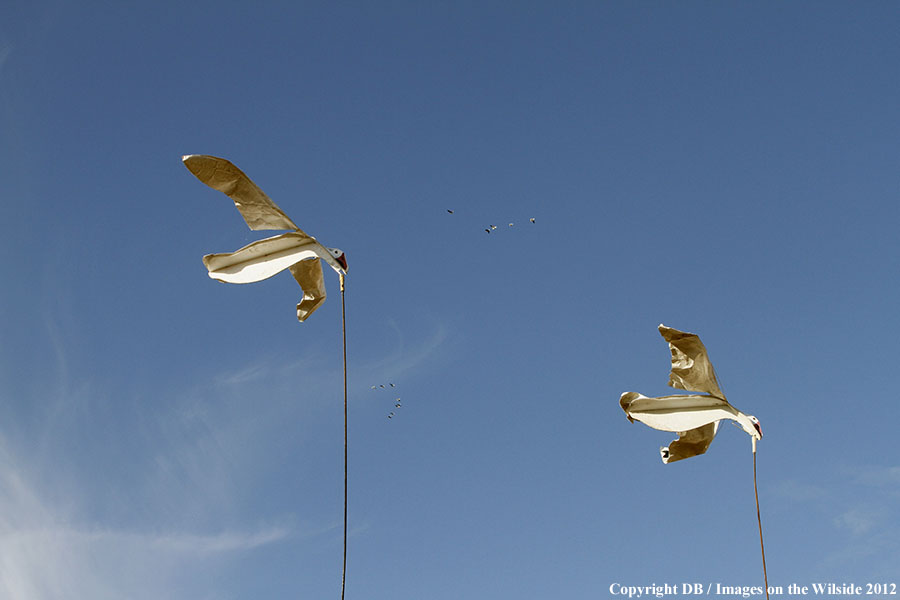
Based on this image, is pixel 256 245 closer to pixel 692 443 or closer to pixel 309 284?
pixel 309 284

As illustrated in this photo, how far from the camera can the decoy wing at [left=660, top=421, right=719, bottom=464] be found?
8984 millimetres

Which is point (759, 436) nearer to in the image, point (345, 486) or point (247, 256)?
point (345, 486)

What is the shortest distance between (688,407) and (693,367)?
42 cm

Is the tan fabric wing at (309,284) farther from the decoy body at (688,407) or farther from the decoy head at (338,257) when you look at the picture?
the decoy body at (688,407)

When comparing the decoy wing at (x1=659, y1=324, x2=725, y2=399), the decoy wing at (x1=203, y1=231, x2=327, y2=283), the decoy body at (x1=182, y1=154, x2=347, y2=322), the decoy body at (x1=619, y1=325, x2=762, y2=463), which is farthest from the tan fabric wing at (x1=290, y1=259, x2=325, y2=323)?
the decoy wing at (x1=659, y1=324, x2=725, y2=399)

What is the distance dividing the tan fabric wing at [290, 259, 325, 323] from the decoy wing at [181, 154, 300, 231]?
0.41 metres

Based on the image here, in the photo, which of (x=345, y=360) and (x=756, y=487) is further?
(x=756, y=487)

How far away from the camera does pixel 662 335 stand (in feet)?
29.7

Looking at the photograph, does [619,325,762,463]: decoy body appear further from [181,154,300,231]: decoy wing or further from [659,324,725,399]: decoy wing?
[181,154,300,231]: decoy wing

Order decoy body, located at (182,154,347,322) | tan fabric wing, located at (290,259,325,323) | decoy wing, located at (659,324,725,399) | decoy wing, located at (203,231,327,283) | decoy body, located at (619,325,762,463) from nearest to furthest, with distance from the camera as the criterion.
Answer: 1. decoy body, located at (182,154,347,322)
2. decoy wing, located at (203,231,327,283)
3. tan fabric wing, located at (290,259,325,323)
4. decoy body, located at (619,325,762,463)
5. decoy wing, located at (659,324,725,399)

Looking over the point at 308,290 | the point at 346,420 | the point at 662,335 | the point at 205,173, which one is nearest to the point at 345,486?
the point at 346,420

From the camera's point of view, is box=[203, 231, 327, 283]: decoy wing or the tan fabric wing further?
the tan fabric wing

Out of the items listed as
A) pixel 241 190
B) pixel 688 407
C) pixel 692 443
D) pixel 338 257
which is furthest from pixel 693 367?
pixel 241 190

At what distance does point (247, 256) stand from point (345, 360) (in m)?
1.55
